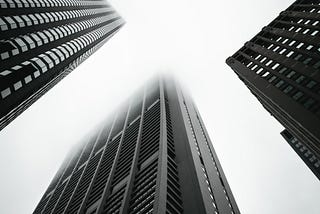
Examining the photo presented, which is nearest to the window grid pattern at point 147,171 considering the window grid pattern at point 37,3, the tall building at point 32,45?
the tall building at point 32,45

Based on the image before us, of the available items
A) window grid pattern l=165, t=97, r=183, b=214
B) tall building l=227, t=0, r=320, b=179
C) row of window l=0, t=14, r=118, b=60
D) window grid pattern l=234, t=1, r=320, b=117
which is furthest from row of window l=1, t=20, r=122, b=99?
window grid pattern l=234, t=1, r=320, b=117

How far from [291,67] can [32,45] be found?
3972 centimetres

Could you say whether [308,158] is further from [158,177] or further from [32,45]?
[32,45]

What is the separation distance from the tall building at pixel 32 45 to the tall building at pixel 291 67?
33636 millimetres

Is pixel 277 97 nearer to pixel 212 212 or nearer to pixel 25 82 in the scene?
pixel 212 212

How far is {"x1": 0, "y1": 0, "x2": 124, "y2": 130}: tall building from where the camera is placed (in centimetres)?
4734

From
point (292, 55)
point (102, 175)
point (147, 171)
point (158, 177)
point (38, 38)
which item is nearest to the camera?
point (292, 55)

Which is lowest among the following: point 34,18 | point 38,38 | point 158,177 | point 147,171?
point 158,177

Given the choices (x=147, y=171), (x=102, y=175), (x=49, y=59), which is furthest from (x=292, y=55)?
(x=102, y=175)

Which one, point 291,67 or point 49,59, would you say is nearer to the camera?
point 291,67

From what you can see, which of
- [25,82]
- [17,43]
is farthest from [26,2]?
[25,82]

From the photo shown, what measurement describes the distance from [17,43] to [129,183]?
2925 centimetres

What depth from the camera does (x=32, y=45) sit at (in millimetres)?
54875

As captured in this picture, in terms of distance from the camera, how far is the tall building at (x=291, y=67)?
37562mm
